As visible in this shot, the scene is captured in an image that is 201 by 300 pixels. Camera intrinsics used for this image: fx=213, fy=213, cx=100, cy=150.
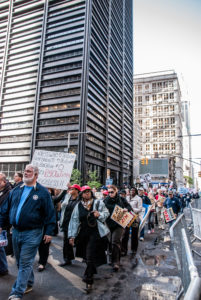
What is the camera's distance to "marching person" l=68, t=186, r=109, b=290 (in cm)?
432

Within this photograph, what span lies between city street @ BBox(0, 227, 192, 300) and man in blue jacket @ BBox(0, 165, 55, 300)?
1.92 feet

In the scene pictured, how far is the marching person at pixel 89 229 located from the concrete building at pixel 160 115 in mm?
100396

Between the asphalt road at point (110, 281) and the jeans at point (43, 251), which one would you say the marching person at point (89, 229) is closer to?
the asphalt road at point (110, 281)

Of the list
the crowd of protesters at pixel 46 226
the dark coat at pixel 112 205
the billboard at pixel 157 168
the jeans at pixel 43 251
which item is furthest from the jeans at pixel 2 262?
the billboard at pixel 157 168

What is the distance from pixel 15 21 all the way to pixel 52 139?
45048 millimetres

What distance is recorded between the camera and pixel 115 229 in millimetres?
5438

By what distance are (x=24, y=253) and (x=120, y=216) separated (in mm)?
2795

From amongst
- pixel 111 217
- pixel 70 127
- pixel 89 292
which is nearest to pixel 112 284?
pixel 89 292

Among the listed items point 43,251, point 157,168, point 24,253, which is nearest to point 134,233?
point 43,251

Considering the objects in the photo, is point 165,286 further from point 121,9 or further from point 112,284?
point 121,9

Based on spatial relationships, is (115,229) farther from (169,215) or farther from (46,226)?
(169,215)

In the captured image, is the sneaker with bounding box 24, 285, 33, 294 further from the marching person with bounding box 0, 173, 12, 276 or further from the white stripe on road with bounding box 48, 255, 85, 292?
the marching person with bounding box 0, 173, 12, 276

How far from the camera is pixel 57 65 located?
196 feet

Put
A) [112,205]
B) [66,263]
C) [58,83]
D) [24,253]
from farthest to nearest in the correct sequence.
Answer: [58,83]
[112,205]
[66,263]
[24,253]
